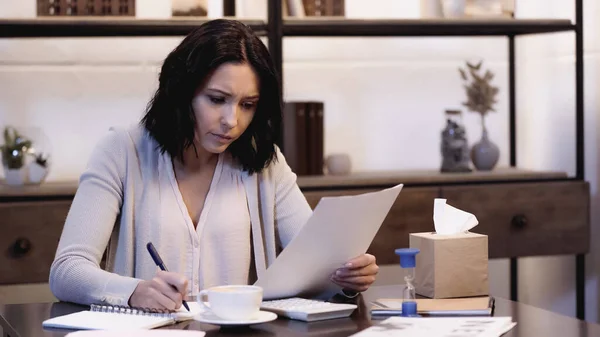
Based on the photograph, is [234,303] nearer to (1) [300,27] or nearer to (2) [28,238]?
(2) [28,238]

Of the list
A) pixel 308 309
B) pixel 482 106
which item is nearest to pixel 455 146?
pixel 482 106

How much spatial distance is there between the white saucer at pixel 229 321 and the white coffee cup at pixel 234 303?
0.01 m

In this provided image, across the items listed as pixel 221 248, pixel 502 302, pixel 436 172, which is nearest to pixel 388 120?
pixel 436 172

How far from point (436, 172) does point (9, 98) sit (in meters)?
1.51

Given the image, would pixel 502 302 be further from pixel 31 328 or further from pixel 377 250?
pixel 377 250

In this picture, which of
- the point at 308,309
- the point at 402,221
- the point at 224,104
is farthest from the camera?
the point at 402,221

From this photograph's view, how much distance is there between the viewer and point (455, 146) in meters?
3.16

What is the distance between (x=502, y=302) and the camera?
1.60 meters

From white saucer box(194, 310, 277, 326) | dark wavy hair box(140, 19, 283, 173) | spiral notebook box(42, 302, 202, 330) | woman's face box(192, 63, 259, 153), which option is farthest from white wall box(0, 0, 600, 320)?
white saucer box(194, 310, 277, 326)

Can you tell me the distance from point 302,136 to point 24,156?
2.91 ft

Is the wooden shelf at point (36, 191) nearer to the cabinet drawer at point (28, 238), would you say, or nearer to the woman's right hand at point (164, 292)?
the cabinet drawer at point (28, 238)

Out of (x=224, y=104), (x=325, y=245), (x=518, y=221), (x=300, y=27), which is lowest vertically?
(x=518, y=221)

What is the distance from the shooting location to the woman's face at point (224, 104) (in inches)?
73.3

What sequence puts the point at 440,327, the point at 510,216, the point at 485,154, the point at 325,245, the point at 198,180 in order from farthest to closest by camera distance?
the point at 485,154, the point at 510,216, the point at 198,180, the point at 325,245, the point at 440,327
